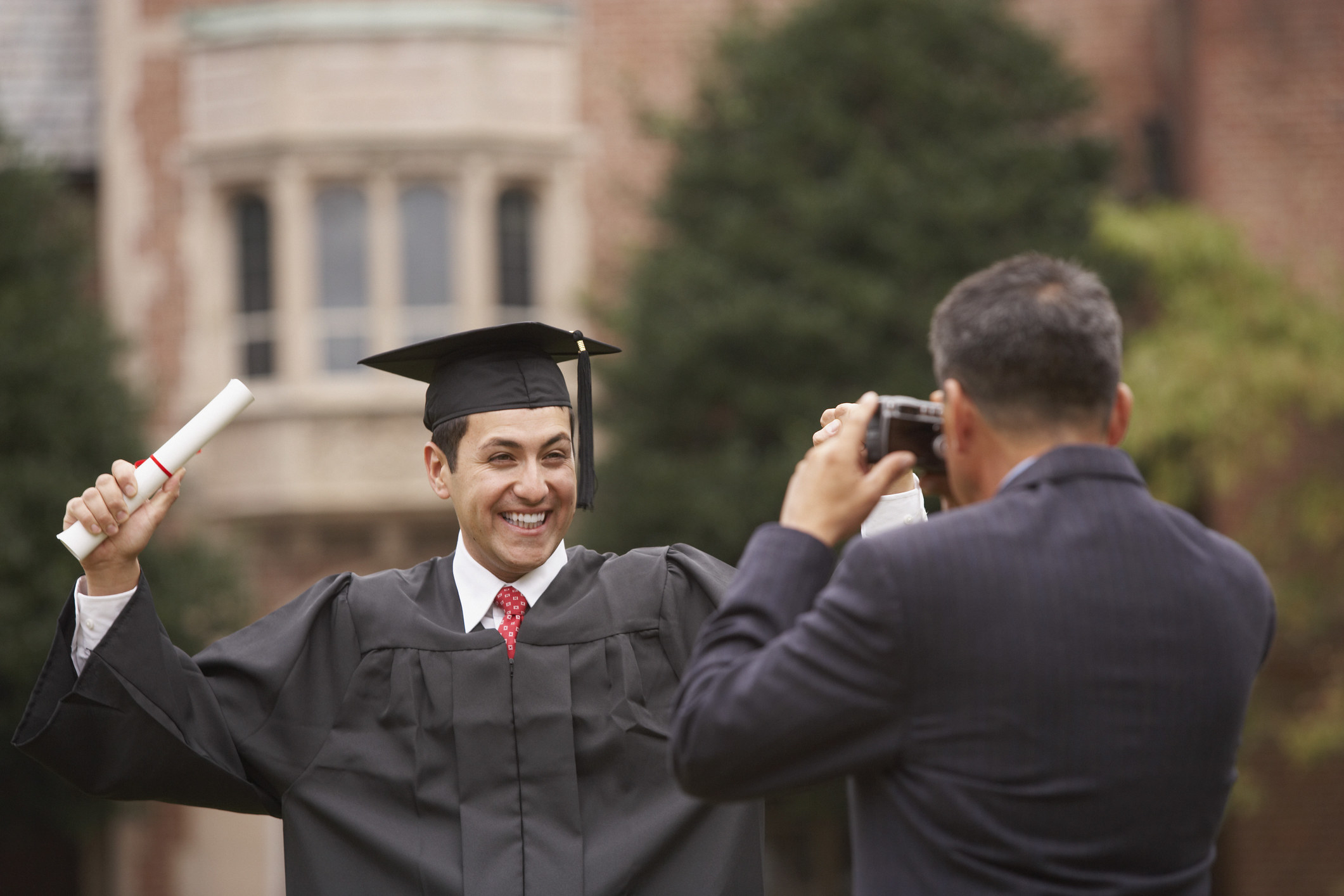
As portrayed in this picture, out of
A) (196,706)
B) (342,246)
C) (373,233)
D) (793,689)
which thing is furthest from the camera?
(342,246)

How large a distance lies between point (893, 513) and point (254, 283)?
36.9ft

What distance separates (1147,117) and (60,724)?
39.1 feet

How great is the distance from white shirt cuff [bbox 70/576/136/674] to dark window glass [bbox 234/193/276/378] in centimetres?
1040

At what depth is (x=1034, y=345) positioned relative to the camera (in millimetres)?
2143

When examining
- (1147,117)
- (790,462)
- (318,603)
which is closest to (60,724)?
(318,603)

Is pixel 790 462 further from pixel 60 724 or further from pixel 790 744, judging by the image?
pixel 790 744

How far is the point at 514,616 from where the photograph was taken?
348 centimetres

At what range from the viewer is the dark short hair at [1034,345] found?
84.5 inches

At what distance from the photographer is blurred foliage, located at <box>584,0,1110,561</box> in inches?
423

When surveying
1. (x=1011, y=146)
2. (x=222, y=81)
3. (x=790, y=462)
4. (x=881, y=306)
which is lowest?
(x=790, y=462)

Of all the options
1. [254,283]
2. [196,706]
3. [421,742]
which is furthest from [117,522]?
[254,283]

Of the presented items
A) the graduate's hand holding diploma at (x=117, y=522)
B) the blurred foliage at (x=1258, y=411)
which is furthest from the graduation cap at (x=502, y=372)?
the blurred foliage at (x=1258, y=411)

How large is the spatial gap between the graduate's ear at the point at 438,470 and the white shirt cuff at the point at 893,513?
45.4 inches

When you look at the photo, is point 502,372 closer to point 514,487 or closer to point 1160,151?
point 514,487
